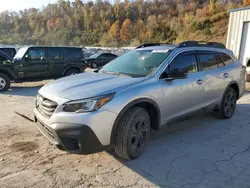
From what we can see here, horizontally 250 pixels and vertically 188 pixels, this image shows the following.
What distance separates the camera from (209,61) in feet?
14.8

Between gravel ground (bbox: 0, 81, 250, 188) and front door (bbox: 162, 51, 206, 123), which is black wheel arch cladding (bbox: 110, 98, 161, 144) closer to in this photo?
front door (bbox: 162, 51, 206, 123)

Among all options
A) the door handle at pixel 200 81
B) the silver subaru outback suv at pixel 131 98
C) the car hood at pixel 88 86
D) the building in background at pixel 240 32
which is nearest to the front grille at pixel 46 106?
the silver subaru outback suv at pixel 131 98

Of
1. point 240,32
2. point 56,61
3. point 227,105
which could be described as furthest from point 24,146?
point 240,32

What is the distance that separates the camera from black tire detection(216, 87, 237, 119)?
492cm

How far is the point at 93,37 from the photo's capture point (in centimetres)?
8925

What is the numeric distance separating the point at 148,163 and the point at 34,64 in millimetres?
7715

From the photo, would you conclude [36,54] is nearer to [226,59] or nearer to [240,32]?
[226,59]

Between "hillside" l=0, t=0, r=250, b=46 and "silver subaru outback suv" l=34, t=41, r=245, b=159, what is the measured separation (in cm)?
5692

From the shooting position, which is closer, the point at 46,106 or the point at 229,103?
the point at 46,106

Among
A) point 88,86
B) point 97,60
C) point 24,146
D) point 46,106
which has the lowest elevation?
point 97,60

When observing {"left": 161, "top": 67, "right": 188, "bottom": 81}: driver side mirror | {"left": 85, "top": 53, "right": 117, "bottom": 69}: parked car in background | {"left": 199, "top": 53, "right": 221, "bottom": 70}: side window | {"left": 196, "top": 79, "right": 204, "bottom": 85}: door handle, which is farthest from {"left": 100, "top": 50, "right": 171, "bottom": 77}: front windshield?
{"left": 85, "top": 53, "right": 117, "bottom": 69}: parked car in background

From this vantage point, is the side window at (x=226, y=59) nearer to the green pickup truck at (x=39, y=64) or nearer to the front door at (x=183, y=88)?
the front door at (x=183, y=88)

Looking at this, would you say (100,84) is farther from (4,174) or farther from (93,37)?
(93,37)

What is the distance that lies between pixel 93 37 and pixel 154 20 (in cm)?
2612
